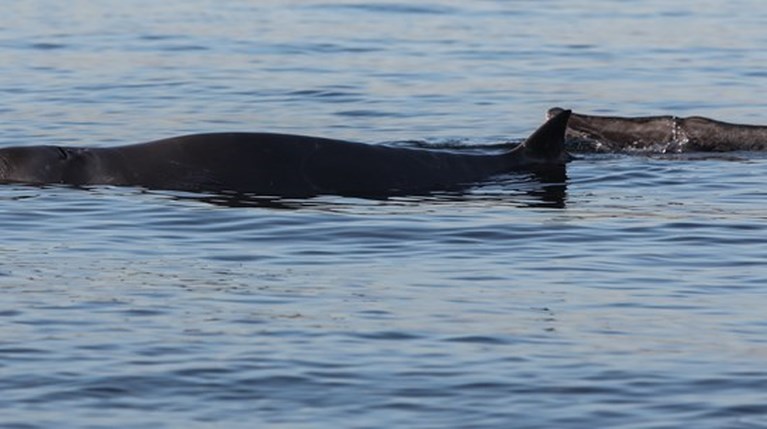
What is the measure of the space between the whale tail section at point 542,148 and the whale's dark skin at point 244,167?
15.4 inches

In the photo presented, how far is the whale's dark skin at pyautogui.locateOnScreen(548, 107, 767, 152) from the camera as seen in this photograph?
1966 cm

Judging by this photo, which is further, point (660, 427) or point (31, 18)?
point (31, 18)

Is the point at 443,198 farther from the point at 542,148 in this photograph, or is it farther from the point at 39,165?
the point at 39,165

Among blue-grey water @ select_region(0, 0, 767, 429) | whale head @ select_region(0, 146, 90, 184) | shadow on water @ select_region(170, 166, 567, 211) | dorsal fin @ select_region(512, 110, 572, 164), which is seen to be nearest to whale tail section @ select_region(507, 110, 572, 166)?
dorsal fin @ select_region(512, 110, 572, 164)

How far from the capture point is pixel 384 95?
24.2 meters

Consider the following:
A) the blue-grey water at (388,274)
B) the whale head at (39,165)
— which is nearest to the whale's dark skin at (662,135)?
the blue-grey water at (388,274)

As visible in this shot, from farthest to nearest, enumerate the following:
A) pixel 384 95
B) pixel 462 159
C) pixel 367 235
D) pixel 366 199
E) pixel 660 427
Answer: pixel 384 95 → pixel 462 159 → pixel 366 199 → pixel 367 235 → pixel 660 427

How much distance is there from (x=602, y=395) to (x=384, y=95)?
46.6 ft

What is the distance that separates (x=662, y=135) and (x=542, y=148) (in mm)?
1990

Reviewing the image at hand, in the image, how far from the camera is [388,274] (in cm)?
1336

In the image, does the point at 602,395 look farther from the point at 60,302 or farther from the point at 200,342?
the point at 60,302

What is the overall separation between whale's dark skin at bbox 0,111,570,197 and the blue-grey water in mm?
347

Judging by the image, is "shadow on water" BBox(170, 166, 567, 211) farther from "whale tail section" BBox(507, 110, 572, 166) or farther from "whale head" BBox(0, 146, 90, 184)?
"whale head" BBox(0, 146, 90, 184)

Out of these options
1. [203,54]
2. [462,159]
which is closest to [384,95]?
[203,54]
